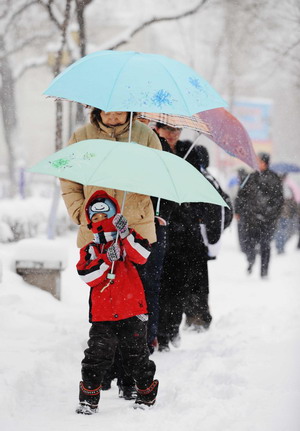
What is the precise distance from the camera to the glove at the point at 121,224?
12.3 feet

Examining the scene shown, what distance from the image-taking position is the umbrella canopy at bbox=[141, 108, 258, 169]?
520 centimetres

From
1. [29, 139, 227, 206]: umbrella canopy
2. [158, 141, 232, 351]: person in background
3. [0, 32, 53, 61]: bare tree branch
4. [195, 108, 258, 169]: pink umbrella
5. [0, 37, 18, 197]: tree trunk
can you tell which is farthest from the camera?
[0, 37, 18, 197]: tree trunk

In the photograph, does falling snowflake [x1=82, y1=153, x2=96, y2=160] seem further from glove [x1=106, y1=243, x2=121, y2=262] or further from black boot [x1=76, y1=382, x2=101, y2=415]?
black boot [x1=76, y1=382, x2=101, y2=415]

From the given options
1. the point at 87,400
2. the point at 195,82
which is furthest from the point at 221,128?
the point at 87,400

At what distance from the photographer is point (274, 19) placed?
14.9m

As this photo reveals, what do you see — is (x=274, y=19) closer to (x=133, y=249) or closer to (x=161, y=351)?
(x=161, y=351)

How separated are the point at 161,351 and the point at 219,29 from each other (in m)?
20.0

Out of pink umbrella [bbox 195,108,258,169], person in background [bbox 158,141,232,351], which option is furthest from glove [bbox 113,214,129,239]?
person in background [bbox 158,141,232,351]

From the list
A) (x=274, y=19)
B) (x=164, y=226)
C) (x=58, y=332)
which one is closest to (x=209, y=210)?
(x=164, y=226)

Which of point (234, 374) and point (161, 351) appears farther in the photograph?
point (161, 351)

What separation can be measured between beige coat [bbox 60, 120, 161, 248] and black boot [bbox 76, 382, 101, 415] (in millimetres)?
868

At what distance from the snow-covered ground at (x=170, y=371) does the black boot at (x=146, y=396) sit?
7 centimetres

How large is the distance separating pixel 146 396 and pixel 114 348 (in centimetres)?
37

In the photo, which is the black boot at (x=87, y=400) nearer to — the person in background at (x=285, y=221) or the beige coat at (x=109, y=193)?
the beige coat at (x=109, y=193)
